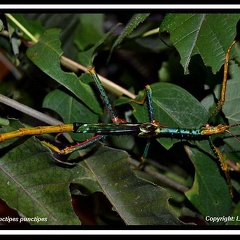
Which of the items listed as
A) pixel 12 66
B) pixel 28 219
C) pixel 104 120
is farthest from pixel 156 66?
pixel 28 219

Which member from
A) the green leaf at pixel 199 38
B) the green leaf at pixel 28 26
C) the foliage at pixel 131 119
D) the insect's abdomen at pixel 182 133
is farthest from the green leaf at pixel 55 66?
the green leaf at pixel 199 38

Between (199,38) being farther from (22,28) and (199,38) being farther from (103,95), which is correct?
(22,28)

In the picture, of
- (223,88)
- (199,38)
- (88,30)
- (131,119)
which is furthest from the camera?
(88,30)

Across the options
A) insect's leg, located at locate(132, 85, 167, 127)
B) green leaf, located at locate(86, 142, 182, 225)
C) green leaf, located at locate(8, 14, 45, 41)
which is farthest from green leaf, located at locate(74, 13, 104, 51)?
green leaf, located at locate(86, 142, 182, 225)

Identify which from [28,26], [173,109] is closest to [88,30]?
[28,26]

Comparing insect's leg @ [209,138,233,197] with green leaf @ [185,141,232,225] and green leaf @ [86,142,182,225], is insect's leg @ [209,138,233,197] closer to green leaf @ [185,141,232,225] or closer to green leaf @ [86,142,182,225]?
green leaf @ [185,141,232,225]
